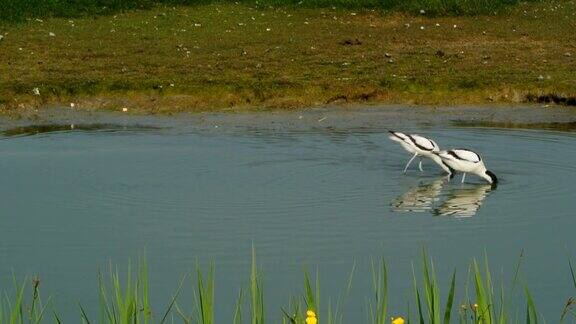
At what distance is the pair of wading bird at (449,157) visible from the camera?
11.6m

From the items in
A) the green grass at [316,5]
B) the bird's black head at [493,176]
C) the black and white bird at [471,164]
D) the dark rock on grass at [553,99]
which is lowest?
the bird's black head at [493,176]

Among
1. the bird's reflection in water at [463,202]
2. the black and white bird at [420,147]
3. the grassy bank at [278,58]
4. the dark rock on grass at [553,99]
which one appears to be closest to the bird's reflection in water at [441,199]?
the bird's reflection in water at [463,202]

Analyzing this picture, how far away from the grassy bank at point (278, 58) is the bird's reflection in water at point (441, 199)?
14.0 feet

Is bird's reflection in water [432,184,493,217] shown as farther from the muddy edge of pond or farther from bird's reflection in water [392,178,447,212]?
the muddy edge of pond

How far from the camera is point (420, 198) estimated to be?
10922 millimetres

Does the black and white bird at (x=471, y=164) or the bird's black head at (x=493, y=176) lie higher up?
the black and white bird at (x=471, y=164)

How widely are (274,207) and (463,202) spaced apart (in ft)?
5.46

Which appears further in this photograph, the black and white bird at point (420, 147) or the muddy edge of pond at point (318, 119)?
the muddy edge of pond at point (318, 119)

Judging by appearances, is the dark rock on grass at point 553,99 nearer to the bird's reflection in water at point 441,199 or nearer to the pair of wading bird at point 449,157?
the pair of wading bird at point 449,157

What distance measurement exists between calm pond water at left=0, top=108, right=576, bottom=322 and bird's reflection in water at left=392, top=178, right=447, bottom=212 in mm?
26

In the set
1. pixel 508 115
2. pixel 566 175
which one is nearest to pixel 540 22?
pixel 508 115

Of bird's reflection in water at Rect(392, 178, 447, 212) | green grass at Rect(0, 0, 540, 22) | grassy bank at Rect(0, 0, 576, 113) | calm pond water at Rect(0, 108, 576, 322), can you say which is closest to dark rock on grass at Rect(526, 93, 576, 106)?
grassy bank at Rect(0, 0, 576, 113)

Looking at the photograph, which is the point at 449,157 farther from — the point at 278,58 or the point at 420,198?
the point at 278,58

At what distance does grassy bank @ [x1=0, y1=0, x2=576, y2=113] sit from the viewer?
15.8 m
